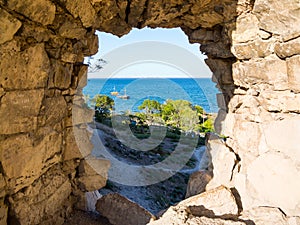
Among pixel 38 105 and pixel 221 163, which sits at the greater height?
pixel 38 105

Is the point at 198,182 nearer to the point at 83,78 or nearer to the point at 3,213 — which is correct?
the point at 83,78

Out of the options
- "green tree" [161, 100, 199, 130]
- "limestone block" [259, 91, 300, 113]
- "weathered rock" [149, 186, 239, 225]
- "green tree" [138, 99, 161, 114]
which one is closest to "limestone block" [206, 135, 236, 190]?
"weathered rock" [149, 186, 239, 225]

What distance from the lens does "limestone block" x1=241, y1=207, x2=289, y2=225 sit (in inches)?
90.1

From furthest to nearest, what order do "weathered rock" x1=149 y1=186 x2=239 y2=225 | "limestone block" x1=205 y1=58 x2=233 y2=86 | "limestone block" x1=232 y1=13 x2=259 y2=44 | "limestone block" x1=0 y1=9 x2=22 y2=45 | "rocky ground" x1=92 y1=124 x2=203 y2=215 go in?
1. "rocky ground" x1=92 y1=124 x2=203 y2=215
2. "limestone block" x1=205 y1=58 x2=233 y2=86
3. "limestone block" x1=232 y1=13 x2=259 y2=44
4. "weathered rock" x1=149 y1=186 x2=239 y2=225
5. "limestone block" x1=0 y1=9 x2=22 y2=45

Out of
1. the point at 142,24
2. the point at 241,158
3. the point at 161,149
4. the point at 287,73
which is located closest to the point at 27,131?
the point at 142,24

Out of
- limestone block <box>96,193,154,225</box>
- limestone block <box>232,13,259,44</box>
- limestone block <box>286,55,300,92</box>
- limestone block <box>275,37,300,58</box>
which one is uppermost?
limestone block <box>232,13,259,44</box>

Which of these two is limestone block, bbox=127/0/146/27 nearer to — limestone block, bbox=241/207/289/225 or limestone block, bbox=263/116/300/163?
limestone block, bbox=263/116/300/163

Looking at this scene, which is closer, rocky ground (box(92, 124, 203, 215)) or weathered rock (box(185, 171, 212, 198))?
weathered rock (box(185, 171, 212, 198))

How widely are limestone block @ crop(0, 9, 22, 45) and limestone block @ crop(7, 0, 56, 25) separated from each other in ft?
0.25

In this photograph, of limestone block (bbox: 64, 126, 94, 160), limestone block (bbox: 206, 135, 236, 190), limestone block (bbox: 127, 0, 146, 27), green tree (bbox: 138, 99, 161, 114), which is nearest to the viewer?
limestone block (bbox: 127, 0, 146, 27)

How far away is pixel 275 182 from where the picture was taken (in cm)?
251

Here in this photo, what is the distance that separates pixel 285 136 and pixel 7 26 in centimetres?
258

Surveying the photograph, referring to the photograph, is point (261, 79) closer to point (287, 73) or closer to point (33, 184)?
point (287, 73)

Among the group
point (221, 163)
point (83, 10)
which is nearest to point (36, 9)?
point (83, 10)
